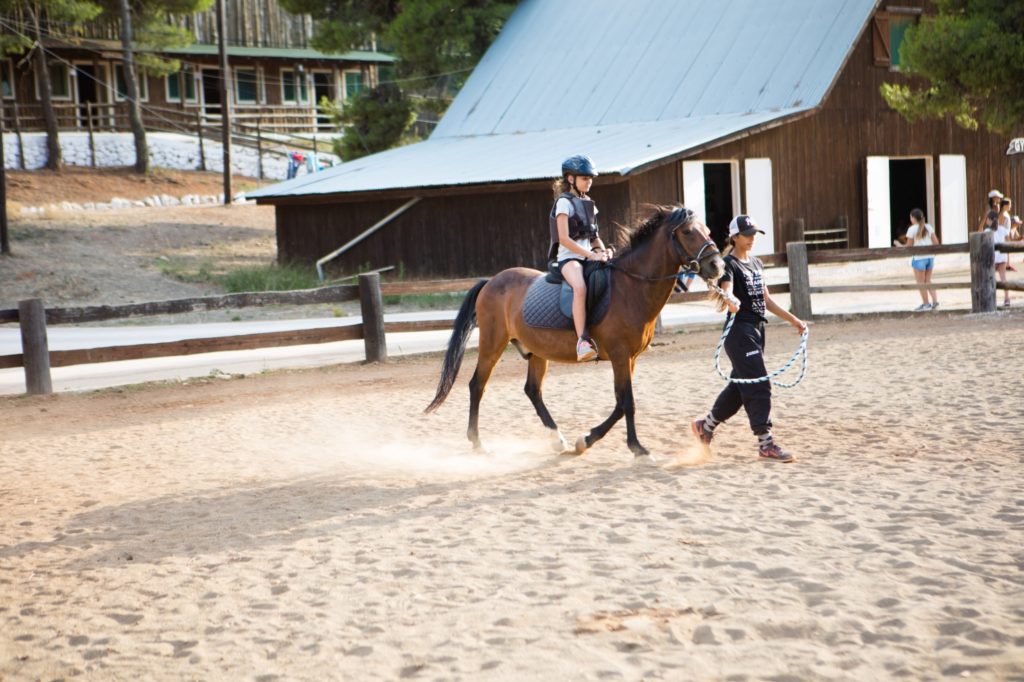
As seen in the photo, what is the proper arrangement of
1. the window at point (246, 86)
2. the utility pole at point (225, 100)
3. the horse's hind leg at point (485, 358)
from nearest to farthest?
the horse's hind leg at point (485, 358) < the utility pole at point (225, 100) < the window at point (246, 86)

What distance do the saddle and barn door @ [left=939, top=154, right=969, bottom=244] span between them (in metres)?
18.8

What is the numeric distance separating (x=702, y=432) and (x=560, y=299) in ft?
4.56

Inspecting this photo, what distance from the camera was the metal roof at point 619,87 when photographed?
22.8 metres

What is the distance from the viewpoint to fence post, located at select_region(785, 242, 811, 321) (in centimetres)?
1653

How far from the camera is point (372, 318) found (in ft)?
46.6

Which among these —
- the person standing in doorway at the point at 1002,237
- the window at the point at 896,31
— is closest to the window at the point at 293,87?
the window at the point at 896,31

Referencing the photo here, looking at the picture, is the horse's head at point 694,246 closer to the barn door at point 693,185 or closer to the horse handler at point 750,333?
the horse handler at point 750,333

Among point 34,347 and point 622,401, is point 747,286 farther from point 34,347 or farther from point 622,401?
point 34,347

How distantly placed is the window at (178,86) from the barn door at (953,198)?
98.4ft

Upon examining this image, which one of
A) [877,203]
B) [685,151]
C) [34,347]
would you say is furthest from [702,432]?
[877,203]

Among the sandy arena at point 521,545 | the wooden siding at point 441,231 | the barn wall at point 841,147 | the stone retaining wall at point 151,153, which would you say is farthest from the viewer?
the stone retaining wall at point 151,153

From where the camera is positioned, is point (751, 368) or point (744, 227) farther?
point (751, 368)

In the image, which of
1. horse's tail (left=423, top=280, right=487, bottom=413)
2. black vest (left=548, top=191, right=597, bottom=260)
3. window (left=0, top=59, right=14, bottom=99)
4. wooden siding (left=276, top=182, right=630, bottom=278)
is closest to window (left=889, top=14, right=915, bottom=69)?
wooden siding (left=276, top=182, right=630, bottom=278)

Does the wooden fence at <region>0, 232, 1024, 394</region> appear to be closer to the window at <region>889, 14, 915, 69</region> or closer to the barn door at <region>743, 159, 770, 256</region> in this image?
the barn door at <region>743, 159, 770, 256</region>
